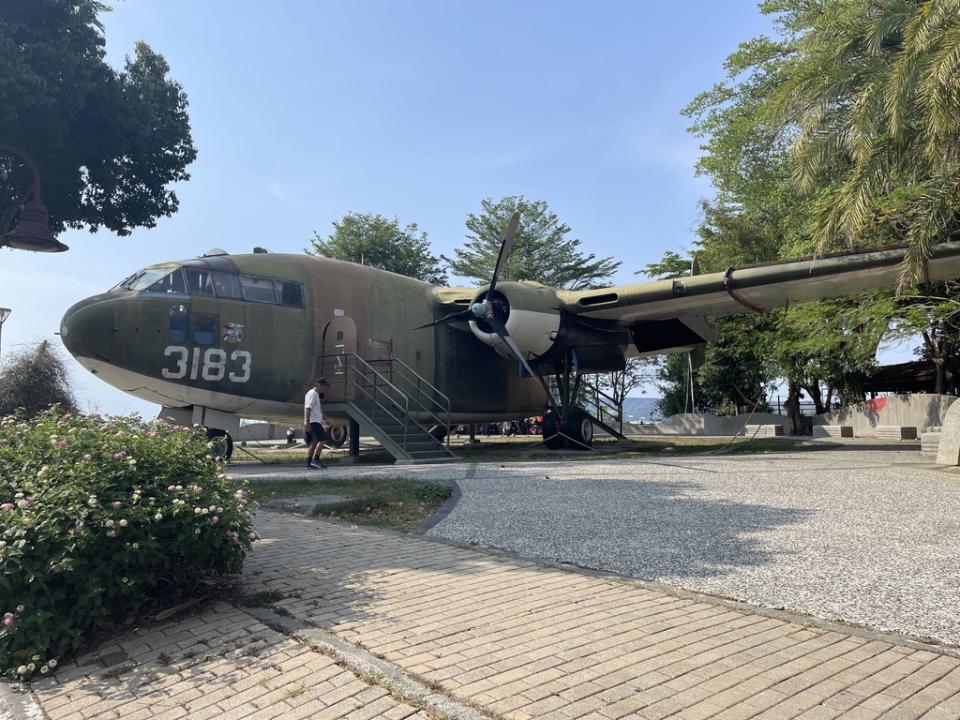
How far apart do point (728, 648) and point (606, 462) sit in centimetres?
1002

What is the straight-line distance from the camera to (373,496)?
8367 millimetres

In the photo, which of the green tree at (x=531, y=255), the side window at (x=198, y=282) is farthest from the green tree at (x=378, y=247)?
the side window at (x=198, y=282)

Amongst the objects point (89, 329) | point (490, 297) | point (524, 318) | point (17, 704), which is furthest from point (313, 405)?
point (17, 704)

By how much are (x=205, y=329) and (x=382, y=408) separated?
4.08 meters

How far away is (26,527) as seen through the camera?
369 cm

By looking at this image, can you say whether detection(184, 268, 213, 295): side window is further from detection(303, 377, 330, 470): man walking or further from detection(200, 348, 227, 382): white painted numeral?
detection(303, 377, 330, 470): man walking

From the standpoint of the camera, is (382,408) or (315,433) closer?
(315,433)

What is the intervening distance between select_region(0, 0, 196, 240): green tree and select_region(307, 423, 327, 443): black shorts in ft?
36.5

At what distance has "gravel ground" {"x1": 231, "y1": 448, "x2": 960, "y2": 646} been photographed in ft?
14.0

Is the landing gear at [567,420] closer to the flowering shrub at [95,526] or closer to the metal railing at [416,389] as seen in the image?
the metal railing at [416,389]

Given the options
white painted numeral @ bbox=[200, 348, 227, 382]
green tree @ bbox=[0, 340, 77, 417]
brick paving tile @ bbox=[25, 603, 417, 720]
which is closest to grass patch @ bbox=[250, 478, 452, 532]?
brick paving tile @ bbox=[25, 603, 417, 720]

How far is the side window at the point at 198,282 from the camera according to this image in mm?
13008

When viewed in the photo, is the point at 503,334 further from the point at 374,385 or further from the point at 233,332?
the point at 233,332

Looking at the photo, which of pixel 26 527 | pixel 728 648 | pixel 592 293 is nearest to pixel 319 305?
pixel 592 293
